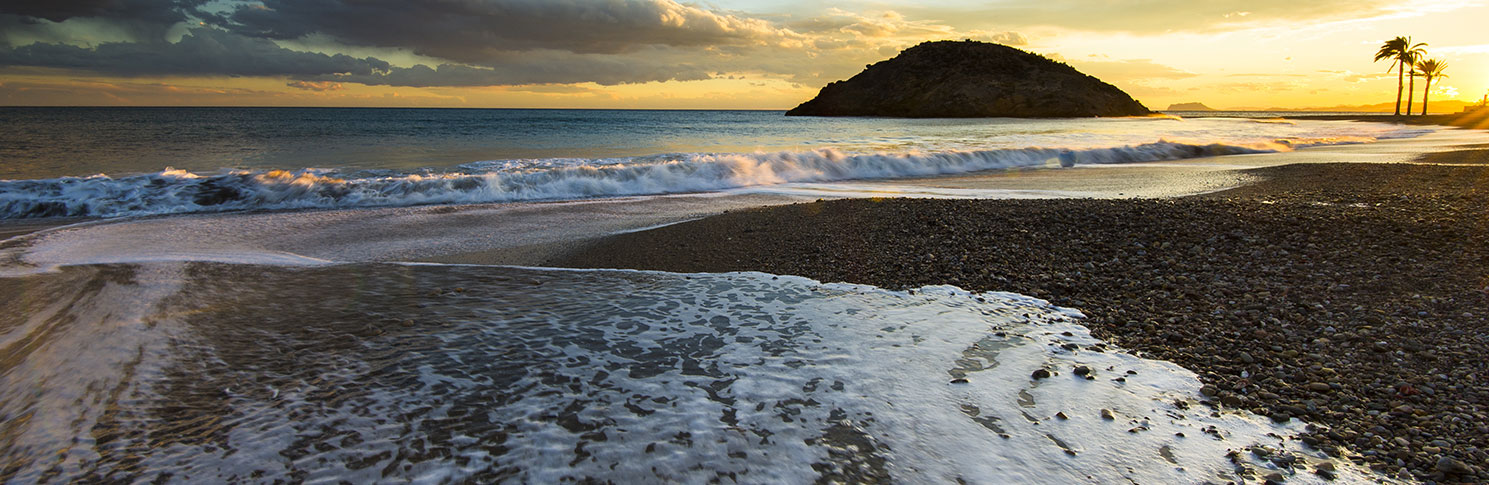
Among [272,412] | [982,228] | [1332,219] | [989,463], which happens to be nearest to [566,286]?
[272,412]

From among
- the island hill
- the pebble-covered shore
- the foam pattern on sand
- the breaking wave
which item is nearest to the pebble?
the pebble-covered shore

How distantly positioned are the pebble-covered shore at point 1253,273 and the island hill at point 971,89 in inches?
3131

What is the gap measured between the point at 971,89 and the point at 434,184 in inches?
3541

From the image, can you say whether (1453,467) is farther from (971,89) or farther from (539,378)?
(971,89)

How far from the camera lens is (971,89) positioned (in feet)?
301

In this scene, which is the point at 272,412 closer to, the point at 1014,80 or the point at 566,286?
the point at 566,286

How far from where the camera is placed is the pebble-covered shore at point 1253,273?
3.38 m

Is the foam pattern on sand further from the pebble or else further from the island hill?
the island hill

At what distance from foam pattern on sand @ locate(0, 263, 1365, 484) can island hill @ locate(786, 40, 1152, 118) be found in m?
83.8

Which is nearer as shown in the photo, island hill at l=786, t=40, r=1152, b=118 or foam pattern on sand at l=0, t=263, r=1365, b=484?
foam pattern on sand at l=0, t=263, r=1365, b=484

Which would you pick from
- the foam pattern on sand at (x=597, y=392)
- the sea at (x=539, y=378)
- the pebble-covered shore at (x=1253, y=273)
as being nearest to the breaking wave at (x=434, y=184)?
the sea at (x=539, y=378)

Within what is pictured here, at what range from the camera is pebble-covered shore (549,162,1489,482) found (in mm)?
3379

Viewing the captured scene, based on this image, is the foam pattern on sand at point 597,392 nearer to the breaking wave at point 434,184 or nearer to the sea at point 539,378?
the sea at point 539,378

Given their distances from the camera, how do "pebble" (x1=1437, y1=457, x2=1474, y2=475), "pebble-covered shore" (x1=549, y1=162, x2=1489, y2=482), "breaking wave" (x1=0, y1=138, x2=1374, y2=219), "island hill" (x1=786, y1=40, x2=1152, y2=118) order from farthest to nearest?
"island hill" (x1=786, y1=40, x2=1152, y2=118) → "breaking wave" (x1=0, y1=138, x2=1374, y2=219) → "pebble-covered shore" (x1=549, y1=162, x2=1489, y2=482) → "pebble" (x1=1437, y1=457, x2=1474, y2=475)
